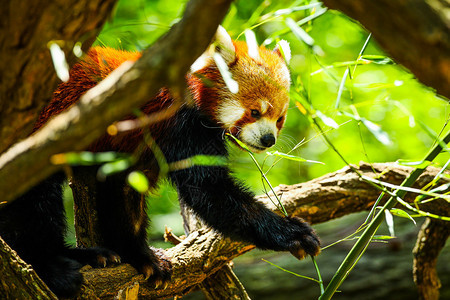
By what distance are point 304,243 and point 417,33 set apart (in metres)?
1.50

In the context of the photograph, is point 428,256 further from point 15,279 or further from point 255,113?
point 15,279

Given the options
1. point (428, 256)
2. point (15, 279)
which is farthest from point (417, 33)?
point (428, 256)

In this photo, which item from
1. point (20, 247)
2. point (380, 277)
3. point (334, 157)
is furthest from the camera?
point (334, 157)

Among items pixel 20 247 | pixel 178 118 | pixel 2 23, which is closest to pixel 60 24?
pixel 2 23

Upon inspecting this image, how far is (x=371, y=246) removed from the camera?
13.3 feet

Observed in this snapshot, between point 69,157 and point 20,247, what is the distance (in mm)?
1206

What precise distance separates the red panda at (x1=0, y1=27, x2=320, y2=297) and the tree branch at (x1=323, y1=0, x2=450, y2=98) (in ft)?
3.93

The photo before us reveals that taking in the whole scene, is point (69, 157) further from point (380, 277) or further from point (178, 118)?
point (380, 277)

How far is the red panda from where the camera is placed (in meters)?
1.83

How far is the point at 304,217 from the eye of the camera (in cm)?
264

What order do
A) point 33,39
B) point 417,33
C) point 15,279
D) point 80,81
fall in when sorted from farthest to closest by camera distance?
1. point 80,81
2. point 15,279
3. point 33,39
4. point 417,33

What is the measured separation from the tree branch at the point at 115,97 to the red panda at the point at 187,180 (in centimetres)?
117

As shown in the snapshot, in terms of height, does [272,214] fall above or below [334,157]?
above

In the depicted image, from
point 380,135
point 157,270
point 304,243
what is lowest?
point 304,243
